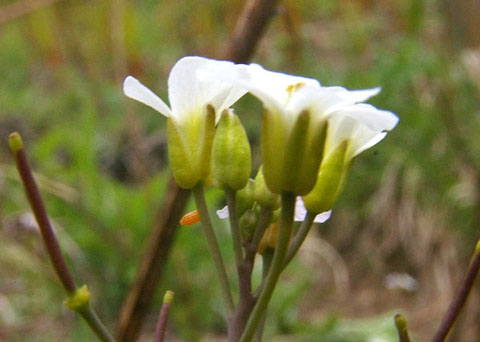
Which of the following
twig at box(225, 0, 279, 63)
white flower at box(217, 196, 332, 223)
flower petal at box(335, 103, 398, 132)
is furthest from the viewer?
twig at box(225, 0, 279, 63)

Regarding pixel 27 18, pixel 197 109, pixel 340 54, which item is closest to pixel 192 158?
pixel 197 109

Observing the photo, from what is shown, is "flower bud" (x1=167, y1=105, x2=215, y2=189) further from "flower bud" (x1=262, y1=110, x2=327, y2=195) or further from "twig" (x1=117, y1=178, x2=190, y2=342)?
"twig" (x1=117, y1=178, x2=190, y2=342)

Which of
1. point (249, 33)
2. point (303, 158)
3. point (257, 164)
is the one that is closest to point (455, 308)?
point (303, 158)

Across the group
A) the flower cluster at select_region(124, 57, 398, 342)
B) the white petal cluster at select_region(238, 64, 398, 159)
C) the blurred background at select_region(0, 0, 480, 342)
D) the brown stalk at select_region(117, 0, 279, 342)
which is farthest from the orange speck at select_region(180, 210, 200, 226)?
the blurred background at select_region(0, 0, 480, 342)

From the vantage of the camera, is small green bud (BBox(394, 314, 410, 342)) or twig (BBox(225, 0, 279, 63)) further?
twig (BBox(225, 0, 279, 63))

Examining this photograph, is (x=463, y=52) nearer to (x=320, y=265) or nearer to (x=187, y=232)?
(x=320, y=265)

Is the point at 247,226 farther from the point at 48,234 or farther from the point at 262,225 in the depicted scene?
the point at 48,234
